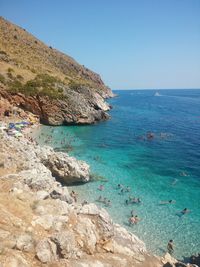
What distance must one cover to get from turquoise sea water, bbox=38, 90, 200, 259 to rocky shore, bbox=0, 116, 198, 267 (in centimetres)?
483

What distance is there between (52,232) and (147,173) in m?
22.4

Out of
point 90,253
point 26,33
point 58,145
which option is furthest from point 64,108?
point 26,33

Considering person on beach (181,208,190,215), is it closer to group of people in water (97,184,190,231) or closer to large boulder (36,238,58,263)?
group of people in water (97,184,190,231)

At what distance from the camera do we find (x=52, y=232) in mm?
13547

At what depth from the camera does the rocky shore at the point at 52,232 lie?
11.6 metres

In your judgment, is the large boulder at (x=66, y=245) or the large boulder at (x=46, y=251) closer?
the large boulder at (x=46, y=251)

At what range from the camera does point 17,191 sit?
16.4 m

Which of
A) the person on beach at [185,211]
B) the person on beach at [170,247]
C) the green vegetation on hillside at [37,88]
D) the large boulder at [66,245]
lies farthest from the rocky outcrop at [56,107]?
the large boulder at [66,245]

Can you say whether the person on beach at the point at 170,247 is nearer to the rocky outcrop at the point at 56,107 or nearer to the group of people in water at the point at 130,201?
the group of people in water at the point at 130,201

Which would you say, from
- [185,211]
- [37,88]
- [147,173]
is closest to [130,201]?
[185,211]

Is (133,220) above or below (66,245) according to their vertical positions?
below

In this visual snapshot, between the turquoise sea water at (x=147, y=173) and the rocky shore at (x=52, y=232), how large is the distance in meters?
4.83

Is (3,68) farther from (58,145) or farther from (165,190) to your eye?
(165,190)

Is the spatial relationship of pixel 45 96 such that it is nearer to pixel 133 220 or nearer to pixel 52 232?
pixel 133 220
